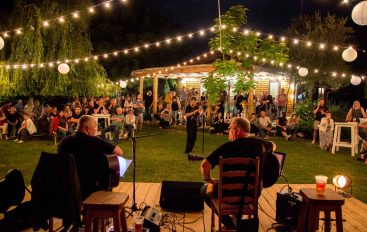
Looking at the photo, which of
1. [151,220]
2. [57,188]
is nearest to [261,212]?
[151,220]

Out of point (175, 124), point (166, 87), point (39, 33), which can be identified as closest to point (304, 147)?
point (175, 124)

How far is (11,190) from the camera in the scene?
383 cm

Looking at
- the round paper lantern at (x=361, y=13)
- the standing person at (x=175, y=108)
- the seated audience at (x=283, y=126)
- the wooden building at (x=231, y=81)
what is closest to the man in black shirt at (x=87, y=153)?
the round paper lantern at (x=361, y=13)

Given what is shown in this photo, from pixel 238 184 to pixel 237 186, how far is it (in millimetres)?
23

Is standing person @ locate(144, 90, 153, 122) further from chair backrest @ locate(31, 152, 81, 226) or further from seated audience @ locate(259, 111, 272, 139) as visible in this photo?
chair backrest @ locate(31, 152, 81, 226)

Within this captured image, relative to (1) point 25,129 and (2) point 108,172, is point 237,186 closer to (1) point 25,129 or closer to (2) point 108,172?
(2) point 108,172

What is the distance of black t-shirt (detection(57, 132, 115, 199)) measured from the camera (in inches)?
145

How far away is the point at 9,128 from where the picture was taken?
460 inches

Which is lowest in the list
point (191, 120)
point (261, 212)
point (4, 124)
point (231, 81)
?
point (261, 212)

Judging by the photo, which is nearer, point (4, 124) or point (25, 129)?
point (25, 129)

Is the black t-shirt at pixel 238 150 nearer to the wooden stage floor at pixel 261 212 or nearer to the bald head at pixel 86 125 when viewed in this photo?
the wooden stage floor at pixel 261 212

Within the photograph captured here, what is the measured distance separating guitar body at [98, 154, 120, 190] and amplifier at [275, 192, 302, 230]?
83.5 inches

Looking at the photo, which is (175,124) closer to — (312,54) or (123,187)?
(312,54)

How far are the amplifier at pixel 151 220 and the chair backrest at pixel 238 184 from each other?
82 centimetres
